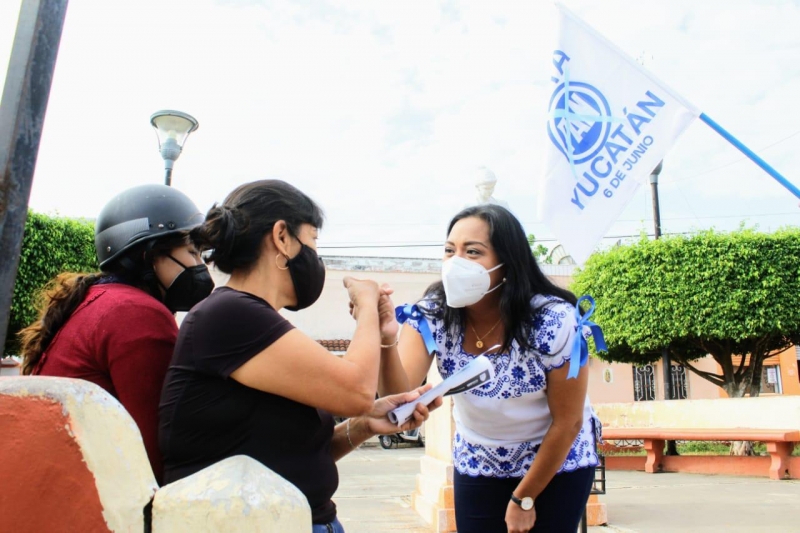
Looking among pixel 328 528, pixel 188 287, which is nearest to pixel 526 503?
pixel 328 528

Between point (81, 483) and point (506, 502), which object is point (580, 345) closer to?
point (506, 502)

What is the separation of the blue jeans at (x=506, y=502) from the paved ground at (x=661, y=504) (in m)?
3.08

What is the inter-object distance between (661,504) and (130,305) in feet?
23.0

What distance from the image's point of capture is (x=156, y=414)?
1596mm

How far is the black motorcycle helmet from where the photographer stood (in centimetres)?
202

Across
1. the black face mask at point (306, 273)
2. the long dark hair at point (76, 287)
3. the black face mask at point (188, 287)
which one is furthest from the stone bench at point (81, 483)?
the black face mask at point (188, 287)

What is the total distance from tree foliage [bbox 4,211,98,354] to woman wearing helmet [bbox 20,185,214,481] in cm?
940

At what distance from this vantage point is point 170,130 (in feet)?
23.6

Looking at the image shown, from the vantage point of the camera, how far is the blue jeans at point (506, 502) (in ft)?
7.41

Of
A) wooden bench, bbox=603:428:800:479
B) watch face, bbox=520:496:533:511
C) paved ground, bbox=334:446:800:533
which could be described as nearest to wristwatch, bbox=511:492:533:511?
watch face, bbox=520:496:533:511

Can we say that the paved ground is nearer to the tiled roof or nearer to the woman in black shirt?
the woman in black shirt

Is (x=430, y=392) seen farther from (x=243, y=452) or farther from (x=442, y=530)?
(x=442, y=530)

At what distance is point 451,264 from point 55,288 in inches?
52.2

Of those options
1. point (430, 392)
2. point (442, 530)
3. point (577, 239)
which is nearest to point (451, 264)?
point (430, 392)
